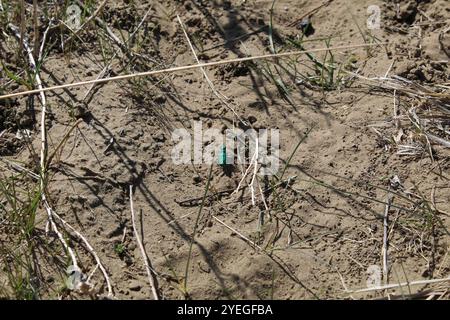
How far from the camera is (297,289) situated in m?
2.55

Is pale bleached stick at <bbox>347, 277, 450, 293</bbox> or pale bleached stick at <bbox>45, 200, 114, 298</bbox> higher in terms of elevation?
pale bleached stick at <bbox>45, 200, 114, 298</bbox>

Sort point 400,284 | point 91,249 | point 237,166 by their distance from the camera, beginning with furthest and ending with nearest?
1. point 237,166
2. point 91,249
3. point 400,284

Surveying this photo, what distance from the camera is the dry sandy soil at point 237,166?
8.50 feet

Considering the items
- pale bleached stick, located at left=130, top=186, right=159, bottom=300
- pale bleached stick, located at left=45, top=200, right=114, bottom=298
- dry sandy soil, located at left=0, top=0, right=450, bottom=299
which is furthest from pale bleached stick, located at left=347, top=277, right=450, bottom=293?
pale bleached stick, located at left=45, top=200, right=114, bottom=298

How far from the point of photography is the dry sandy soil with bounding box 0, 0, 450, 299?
2592 millimetres

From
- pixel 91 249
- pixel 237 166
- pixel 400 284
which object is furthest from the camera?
pixel 237 166

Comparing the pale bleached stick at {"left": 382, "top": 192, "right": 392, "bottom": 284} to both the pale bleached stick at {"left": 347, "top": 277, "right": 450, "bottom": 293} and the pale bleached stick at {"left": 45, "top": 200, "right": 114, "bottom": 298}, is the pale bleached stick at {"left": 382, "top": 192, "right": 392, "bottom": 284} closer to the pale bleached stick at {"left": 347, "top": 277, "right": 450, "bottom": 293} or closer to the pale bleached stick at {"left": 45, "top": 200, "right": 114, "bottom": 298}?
the pale bleached stick at {"left": 347, "top": 277, "right": 450, "bottom": 293}

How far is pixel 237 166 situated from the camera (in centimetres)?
293

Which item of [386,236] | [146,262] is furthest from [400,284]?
[146,262]

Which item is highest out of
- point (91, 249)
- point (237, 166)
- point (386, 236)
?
point (237, 166)

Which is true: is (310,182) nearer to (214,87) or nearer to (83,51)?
(214,87)

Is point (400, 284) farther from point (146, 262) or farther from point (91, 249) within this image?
point (91, 249)

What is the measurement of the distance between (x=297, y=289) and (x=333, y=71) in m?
1.19

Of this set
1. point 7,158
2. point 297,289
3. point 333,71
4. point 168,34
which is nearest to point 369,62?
point 333,71
